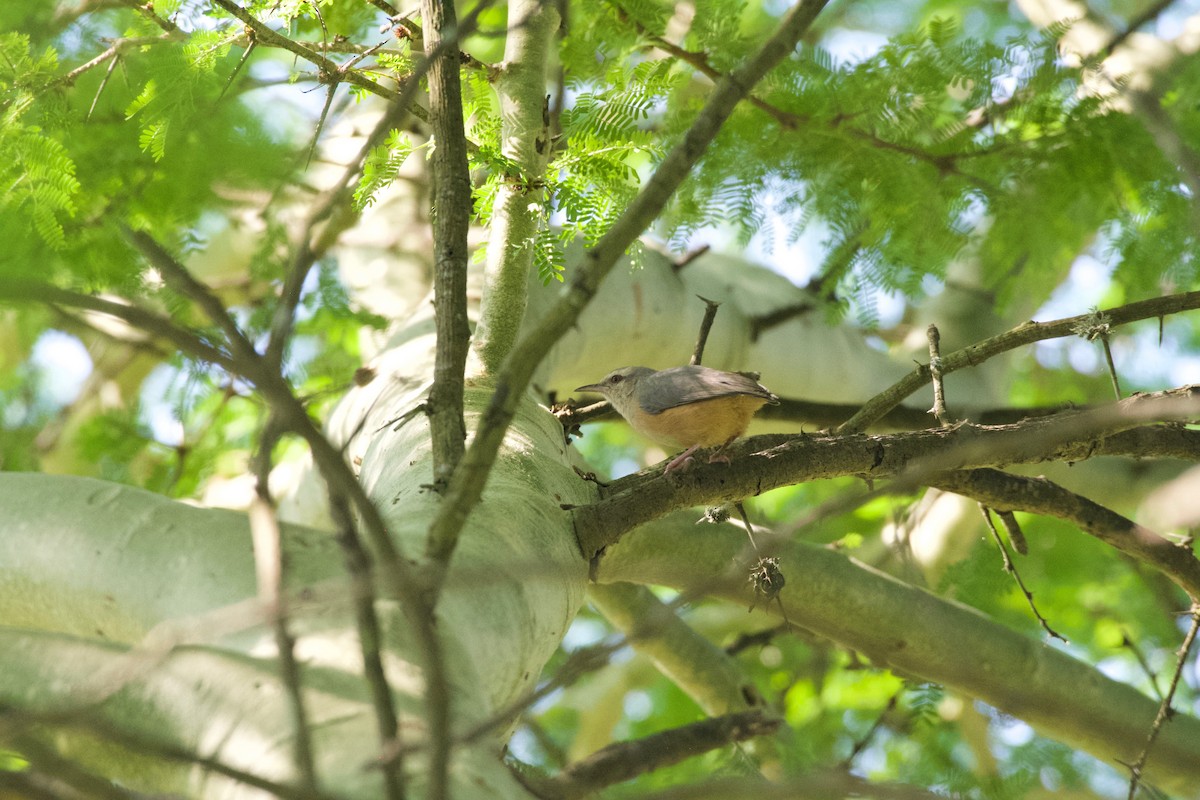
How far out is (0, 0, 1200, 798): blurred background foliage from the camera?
2.87 m

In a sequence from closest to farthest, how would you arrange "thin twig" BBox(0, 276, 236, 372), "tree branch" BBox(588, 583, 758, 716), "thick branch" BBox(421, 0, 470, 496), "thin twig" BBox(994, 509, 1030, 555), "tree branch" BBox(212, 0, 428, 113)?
"thin twig" BBox(0, 276, 236, 372), "thick branch" BBox(421, 0, 470, 496), "tree branch" BBox(212, 0, 428, 113), "thin twig" BBox(994, 509, 1030, 555), "tree branch" BBox(588, 583, 758, 716)

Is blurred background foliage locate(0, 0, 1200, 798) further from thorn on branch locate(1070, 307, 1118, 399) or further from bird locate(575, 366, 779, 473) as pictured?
bird locate(575, 366, 779, 473)

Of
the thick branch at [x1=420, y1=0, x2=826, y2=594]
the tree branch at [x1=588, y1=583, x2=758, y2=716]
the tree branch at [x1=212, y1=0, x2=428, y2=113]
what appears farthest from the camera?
the tree branch at [x1=588, y1=583, x2=758, y2=716]

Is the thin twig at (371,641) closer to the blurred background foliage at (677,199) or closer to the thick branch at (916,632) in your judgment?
the blurred background foliage at (677,199)

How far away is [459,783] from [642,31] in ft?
10.1

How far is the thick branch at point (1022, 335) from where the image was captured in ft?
9.25

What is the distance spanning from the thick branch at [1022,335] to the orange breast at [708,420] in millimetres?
574

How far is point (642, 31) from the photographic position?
374cm

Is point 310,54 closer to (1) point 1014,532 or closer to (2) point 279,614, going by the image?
(2) point 279,614

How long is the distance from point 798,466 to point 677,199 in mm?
1762

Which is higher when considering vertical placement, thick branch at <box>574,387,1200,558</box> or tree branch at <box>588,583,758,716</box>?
tree branch at <box>588,583,758,716</box>

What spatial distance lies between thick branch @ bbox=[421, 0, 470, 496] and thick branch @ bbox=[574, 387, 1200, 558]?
405 millimetres

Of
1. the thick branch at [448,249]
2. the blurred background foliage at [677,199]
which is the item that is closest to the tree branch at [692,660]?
the blurred background foliage at [677,199]

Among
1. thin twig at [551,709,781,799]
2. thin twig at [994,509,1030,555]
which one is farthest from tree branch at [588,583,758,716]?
thin twig at [551,709,781,799]
